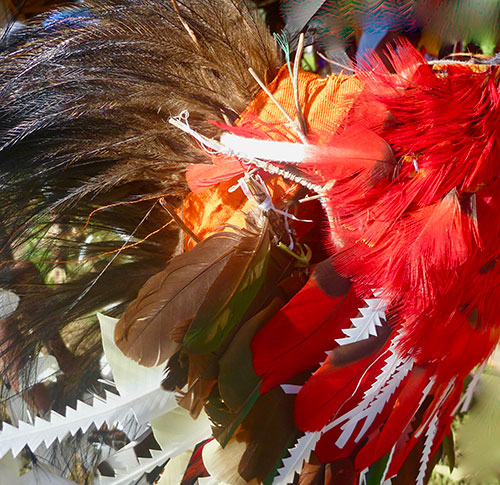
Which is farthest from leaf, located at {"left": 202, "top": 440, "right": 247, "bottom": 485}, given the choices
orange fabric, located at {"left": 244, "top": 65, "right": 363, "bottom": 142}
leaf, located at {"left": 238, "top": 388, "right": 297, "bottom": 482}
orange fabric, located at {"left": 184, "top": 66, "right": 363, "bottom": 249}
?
orange fabric, located at {"left": 244, "top": 65, "right": 363, "bottom": 142}

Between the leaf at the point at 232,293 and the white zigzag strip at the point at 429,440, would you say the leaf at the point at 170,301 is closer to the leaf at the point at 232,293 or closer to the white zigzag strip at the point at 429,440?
the leaf at the point at 232,293

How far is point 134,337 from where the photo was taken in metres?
0.92

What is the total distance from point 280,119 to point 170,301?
1.24ft

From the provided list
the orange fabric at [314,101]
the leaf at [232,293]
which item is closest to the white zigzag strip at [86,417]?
the leaf at [232,293]

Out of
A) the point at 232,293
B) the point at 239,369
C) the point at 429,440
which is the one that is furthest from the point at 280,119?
the point at 429,440

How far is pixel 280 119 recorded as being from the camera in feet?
3.26

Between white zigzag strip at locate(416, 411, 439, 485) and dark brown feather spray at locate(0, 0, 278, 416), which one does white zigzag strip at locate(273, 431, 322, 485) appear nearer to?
white zigzag strip at locate(416, 411, 439, 485)

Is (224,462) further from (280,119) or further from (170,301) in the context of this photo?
(280,119)

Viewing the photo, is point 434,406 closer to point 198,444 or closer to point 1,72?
point 198,444

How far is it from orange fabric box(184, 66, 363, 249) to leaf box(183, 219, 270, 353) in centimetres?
6

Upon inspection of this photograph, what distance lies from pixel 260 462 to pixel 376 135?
63 cm

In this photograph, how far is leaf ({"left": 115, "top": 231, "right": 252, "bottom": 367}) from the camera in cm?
92

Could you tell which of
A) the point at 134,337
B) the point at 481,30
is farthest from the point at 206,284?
the point at 481,30

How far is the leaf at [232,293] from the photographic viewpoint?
3.02 ft
